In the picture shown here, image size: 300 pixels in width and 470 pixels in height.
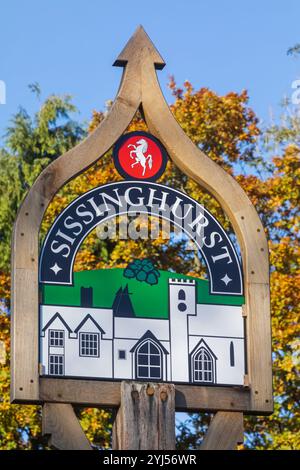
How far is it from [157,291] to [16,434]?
11.0 m

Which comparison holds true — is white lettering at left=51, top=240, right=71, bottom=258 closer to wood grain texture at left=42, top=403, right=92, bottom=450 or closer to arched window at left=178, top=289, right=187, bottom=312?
arched window at left=178, top=289, right=187, bottom=312

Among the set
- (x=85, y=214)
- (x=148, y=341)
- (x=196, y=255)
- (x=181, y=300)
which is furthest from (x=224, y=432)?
(x=196, y=255)

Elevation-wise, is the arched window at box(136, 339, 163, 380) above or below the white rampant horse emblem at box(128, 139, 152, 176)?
below

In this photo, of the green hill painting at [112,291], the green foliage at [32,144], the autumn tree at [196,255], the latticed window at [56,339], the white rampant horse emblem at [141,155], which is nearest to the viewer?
the latticed window at [56,339]

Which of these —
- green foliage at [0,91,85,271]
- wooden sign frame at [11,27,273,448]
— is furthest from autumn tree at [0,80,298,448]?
wooden sign frame at [11,27,273,448]

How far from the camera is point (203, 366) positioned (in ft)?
31.7

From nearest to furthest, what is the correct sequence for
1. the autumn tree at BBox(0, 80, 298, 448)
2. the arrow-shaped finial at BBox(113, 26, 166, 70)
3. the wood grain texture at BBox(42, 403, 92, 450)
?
the wood grain texture at BBox(42, 403, 92, 450) < the arrow-shaped finial at BBox(113, 26, 166, 70) < the autumn tree at BBox(0, 80, 298, 448)

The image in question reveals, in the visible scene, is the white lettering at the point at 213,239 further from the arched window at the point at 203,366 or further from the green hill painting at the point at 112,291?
the arched window at the point at 203,366

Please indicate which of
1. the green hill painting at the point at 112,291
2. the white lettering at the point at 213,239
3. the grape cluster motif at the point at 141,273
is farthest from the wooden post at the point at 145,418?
the white lettering at the point at 213,239

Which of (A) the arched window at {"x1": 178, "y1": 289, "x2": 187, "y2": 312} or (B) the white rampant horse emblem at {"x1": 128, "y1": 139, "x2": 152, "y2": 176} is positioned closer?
(A) the arched window at {"x1": 178, "y1": 289, "x2": 187, "y2": 312}

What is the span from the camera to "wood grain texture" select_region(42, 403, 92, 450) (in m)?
9.25

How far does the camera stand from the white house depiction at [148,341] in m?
9.48

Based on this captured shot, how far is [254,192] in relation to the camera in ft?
72.5

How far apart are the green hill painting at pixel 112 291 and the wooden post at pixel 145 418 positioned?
1.78 feet
